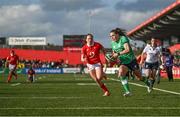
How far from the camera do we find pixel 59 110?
11703 mm

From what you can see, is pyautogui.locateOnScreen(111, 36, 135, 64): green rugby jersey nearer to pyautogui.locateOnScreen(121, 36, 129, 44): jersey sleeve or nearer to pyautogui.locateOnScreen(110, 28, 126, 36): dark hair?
pyautogui.locateOnScreen(121, 36, 129, 44): jersey sleeve

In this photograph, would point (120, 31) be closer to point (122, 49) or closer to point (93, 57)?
point (122, 49)

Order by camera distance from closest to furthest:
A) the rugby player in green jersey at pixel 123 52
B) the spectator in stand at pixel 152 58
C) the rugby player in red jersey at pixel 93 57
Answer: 1. the rugby player in green jersey at pixel 123 52
2. the rugby player in red jersey at pixel 93 57
3. the spectator in stand at pixel 152 58

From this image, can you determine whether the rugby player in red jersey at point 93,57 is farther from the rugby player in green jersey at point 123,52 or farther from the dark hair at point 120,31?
the dark hair at point 120,31

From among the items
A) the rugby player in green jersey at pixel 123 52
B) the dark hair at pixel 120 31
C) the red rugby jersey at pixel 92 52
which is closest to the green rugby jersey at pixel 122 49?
the rugby player in green jersey at pixel 123 52

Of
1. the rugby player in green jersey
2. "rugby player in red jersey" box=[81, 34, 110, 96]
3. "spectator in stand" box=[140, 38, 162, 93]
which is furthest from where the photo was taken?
"spectator in stand" box=[140, 38, 162, 93]

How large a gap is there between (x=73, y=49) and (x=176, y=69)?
73362mm

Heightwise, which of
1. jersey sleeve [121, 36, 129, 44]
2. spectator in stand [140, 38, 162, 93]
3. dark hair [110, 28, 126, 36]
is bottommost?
spectator in stand [140, 38, 162, 93]

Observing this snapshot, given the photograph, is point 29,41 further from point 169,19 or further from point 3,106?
point 3,106

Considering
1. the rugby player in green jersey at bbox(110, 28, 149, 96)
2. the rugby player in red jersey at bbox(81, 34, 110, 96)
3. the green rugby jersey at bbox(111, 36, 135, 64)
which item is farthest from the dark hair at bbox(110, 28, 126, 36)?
the rugby player in red jersey at bbox(81, 34, 110, 96)

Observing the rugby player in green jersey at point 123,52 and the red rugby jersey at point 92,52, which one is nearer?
the rugby player in green jersey at point 123,52

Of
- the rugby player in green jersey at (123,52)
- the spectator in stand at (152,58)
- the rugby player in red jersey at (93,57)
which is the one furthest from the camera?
the spectator in stand at (152,58)

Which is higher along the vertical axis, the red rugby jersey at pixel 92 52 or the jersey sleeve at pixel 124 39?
the jersey sleeve at pixel 124 39

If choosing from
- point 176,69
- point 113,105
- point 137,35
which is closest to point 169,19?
point 176,69
